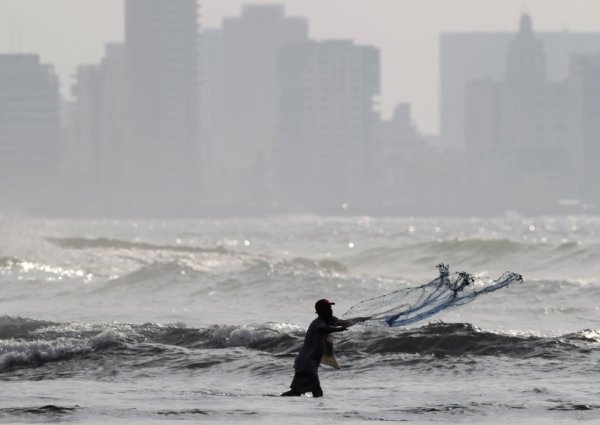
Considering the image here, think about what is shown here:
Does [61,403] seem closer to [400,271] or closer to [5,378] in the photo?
[5,378]

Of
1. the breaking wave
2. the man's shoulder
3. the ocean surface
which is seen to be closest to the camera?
the ocean surface

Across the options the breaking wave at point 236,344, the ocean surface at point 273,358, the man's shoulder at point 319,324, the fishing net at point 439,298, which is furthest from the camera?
the breaking wave at point 236,344

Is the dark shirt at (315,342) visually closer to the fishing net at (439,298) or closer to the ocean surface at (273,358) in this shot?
the ocean surface at (273,358)

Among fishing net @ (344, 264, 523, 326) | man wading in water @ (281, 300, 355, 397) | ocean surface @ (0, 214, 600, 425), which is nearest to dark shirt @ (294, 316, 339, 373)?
man wading in water @ (281, 300, 355, 397)

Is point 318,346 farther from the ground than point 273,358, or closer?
farther from the ground

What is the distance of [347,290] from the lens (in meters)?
39.9

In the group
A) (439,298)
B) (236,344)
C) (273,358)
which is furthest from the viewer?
(236,344)

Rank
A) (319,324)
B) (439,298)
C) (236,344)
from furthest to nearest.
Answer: (236,344) < (439,298) < (319,324)

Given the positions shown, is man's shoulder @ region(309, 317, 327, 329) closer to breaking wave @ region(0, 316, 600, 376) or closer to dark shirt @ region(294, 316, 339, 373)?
dark shirt @ region(294, 316, 339, 373)

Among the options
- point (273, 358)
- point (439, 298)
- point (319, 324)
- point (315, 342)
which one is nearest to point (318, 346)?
point (315, 342)

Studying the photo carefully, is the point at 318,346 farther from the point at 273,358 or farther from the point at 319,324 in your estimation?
the point at 273,358

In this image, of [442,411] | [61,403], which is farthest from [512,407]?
[61,403]

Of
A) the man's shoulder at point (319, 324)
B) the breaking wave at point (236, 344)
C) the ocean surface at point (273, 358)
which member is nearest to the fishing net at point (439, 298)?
the ocean surface at point (273, 358)

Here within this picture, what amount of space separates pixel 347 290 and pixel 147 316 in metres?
10.6
